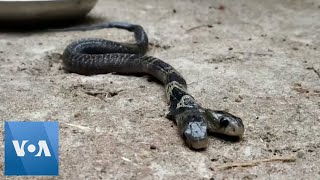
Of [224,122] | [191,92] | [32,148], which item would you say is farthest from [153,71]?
[32,148]

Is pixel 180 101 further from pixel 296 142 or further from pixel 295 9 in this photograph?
pixel 295 9

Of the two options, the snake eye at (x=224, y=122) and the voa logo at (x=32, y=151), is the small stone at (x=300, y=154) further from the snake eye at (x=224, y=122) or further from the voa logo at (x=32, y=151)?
the voa logo at (x=32, y=151)

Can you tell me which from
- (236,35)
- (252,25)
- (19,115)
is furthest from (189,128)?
(252,25)

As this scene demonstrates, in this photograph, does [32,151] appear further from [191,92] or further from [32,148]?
[191,92]

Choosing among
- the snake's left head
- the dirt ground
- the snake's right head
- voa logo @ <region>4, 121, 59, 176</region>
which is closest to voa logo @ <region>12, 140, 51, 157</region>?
voa logo @ <region>4, 121, 59, 176</region>

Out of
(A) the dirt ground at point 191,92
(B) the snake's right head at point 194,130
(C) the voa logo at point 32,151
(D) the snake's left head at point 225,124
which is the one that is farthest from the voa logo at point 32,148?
(D) the snake's left head at point 225,124

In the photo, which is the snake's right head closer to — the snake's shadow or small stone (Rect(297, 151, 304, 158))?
the snake's shadow
